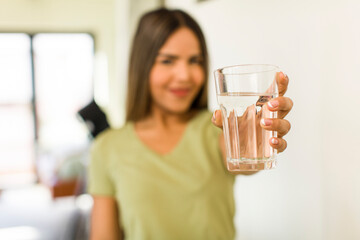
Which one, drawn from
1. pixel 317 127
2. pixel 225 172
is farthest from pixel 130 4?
pixel 317 127

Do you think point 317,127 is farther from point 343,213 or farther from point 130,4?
point 130,4

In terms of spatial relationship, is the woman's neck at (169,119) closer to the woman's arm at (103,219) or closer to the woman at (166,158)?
the woman at (166,158)

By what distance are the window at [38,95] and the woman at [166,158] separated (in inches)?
148

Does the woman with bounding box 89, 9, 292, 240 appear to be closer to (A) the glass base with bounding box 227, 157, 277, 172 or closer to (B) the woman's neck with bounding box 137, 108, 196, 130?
(B) the woman's neck with bounding box 137, 108, 196, 130

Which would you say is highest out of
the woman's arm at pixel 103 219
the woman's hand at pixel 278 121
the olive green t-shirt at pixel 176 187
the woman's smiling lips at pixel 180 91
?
the woman's smiling lips at pixel 180 91

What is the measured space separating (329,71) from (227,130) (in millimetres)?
257

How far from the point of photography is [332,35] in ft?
2.22

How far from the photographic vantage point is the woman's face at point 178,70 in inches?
36.4

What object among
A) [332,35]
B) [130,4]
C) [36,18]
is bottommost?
[332,35]

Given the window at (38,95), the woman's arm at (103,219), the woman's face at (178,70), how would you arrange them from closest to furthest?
the woman's face at (178,70) < the woman's arm at (103,219) < the window at (38,95)

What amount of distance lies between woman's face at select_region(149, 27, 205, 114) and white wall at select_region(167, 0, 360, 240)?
0.16 meters

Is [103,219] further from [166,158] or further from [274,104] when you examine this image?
[274,104]

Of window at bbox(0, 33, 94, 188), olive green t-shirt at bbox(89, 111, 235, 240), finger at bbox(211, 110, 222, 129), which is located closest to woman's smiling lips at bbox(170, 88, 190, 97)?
olive green t-shirt at bbox(89, 111, 235, 240)

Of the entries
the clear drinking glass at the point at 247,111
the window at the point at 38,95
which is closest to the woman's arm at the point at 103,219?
the clear drinking glass at the point at 247,111
